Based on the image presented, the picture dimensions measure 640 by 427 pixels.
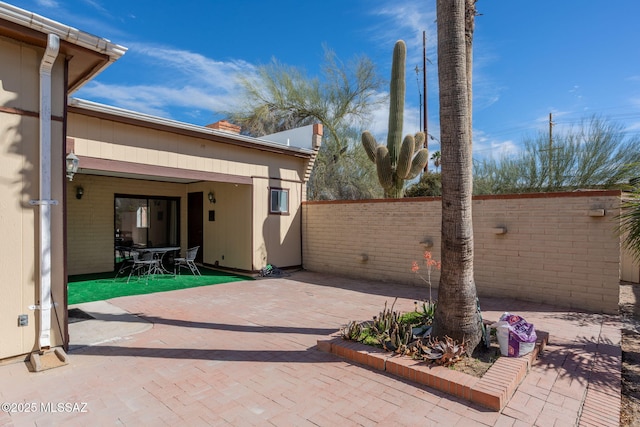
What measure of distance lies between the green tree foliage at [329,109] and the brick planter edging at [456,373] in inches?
528

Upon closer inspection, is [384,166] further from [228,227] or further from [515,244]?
[515,244]

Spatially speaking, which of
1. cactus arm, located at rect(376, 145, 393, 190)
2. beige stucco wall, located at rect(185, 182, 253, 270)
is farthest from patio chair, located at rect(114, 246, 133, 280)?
cactus arm, located at rect(376, 145, 393, 190)

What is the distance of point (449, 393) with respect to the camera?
3150 millimetres

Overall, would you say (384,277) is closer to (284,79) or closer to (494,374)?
(494,374)

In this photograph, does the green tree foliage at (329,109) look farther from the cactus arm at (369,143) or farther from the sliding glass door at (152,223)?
the sliding glass door at (152,223)

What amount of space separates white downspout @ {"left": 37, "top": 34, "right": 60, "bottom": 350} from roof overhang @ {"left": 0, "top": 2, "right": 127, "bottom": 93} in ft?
0.78

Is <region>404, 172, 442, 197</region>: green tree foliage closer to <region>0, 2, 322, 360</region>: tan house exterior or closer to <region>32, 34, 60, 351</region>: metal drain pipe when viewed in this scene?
<region>0, 2, 322, 360</region>: tan house exterior

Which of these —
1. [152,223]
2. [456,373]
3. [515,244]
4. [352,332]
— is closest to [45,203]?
[352,332]

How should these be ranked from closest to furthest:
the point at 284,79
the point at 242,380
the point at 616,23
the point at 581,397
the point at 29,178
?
the point at 581,397
the point at 242,380
the point at 29,178
the point at 616,23
the point at 284,79

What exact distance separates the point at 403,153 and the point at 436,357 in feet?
28.9

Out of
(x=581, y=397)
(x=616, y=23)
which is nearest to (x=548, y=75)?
(x=616, y=23)

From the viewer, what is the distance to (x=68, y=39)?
384 cm

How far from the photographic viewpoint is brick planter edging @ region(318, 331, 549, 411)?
2.96m

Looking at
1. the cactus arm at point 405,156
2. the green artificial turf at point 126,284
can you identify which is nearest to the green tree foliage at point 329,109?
the cactus arm at point 405,156
